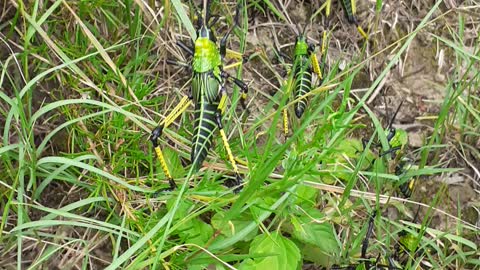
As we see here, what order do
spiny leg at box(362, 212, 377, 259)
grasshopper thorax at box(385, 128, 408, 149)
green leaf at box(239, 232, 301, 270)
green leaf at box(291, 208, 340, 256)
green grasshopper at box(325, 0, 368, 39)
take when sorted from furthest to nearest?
green grasshopper at box(325, 0, 368, 39)
grasshopper thorax at box(385, 128, 408, 149)
spiny leg at box(362, 212, 377, 259)
green leaf at box(291, 208, 340, 256)
green leaf at box(239, 232, 301, 270)

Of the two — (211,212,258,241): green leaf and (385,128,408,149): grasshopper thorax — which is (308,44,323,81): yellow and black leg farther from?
(211,212,258,241): green leaf

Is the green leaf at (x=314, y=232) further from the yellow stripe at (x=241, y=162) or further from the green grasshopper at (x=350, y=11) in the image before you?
the green grasshopper at (x=350, y=11)

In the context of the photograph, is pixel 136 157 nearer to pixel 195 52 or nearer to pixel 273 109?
pixel 195 52

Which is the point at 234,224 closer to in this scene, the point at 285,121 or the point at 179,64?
the point at 285,121

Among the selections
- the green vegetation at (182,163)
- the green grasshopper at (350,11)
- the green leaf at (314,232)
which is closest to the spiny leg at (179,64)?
the green vegetation at (182,163)

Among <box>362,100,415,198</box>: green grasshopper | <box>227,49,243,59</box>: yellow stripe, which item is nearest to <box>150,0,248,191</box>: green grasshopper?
<box>227,49,243,59</box>: yellow stripe
